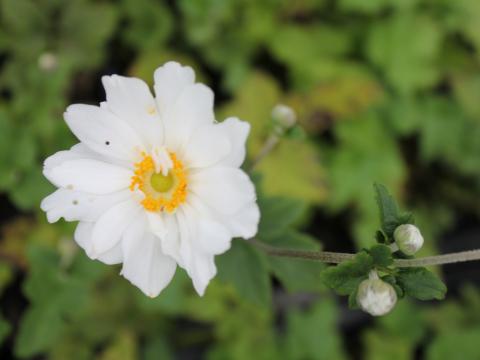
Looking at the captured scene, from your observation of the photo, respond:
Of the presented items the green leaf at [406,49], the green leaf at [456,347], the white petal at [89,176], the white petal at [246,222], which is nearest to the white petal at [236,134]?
the white petal at [246,222]

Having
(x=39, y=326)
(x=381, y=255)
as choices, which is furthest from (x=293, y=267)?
(x=39, y=326)

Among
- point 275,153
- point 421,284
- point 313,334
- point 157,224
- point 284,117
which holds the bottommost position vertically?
point 313,334

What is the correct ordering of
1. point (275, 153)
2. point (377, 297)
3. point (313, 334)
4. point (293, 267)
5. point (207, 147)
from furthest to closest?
point (275, 153) → point (313, 334) → point (293, 267) → point (207, 147) → point (377, 297)

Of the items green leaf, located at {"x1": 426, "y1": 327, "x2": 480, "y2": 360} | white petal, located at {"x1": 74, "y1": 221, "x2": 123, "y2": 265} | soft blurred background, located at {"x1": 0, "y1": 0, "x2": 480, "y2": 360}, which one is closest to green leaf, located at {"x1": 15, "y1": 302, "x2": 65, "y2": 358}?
soft blurred background, located at {"x1": 0, "y1": 0, "x2": 480, "y2": 360}

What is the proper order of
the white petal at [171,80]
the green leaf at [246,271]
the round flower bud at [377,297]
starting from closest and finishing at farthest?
the round flower bud at [377,297] < the white petal at [171,80] < the green leaf at [246,271]

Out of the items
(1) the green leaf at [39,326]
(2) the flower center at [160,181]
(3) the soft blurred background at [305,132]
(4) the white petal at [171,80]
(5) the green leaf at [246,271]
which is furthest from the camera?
(3) the soft blurred background at [305,132]

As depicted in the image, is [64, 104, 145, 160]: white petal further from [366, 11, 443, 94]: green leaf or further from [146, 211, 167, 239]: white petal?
[366, 11, 443, 94]: green leaf

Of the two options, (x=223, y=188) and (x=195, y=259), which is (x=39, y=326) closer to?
(x=195, y=259)

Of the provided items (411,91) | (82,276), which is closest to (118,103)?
(82,276)

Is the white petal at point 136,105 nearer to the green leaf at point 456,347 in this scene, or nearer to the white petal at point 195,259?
the white petal at point 195,259
